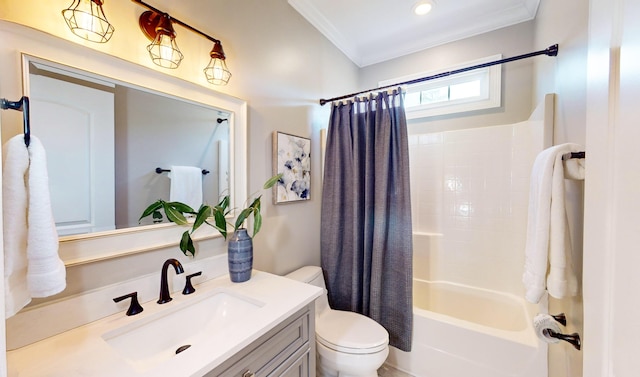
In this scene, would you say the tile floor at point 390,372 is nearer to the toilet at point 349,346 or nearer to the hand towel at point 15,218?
the toilet at point 349,346

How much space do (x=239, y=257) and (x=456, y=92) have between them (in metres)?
2.47

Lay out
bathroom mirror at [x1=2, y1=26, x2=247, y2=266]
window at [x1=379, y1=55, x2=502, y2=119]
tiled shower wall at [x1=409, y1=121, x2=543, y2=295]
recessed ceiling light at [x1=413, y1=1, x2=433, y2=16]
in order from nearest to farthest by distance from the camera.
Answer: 1. bathroom mirror at [x1=2, y1=26, x2=247, y2=266]
2. recessed ceiling light at [x1=413, y1=1, x2=433, y2=16]
3. tiled shower wall at [x1=409, y1=121, x2=543, y2=295]
4. window at [x1=379, y1=55, x2=502, y2=119]

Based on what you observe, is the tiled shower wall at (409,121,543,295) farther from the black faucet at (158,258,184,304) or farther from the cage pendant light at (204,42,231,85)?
the black faucet at (158,258,184,304)

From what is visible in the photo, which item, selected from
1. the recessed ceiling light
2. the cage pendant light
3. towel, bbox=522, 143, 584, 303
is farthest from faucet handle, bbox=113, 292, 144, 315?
the recessed ceiling light

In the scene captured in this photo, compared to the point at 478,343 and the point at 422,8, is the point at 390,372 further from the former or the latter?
the point at 422,8

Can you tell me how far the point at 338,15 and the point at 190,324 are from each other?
2.37 metres

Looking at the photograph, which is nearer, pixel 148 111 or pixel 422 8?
pixel 148 111

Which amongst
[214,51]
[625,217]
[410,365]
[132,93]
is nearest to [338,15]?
[214,51]

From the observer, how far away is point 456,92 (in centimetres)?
241

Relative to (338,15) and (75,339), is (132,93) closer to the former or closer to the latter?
(75,339)

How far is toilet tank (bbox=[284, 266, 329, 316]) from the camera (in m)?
1.70

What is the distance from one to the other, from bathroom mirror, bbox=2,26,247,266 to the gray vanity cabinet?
61 cm

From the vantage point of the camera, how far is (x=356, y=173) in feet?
6.20

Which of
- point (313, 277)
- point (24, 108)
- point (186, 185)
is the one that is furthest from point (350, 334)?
point (24, 108)
